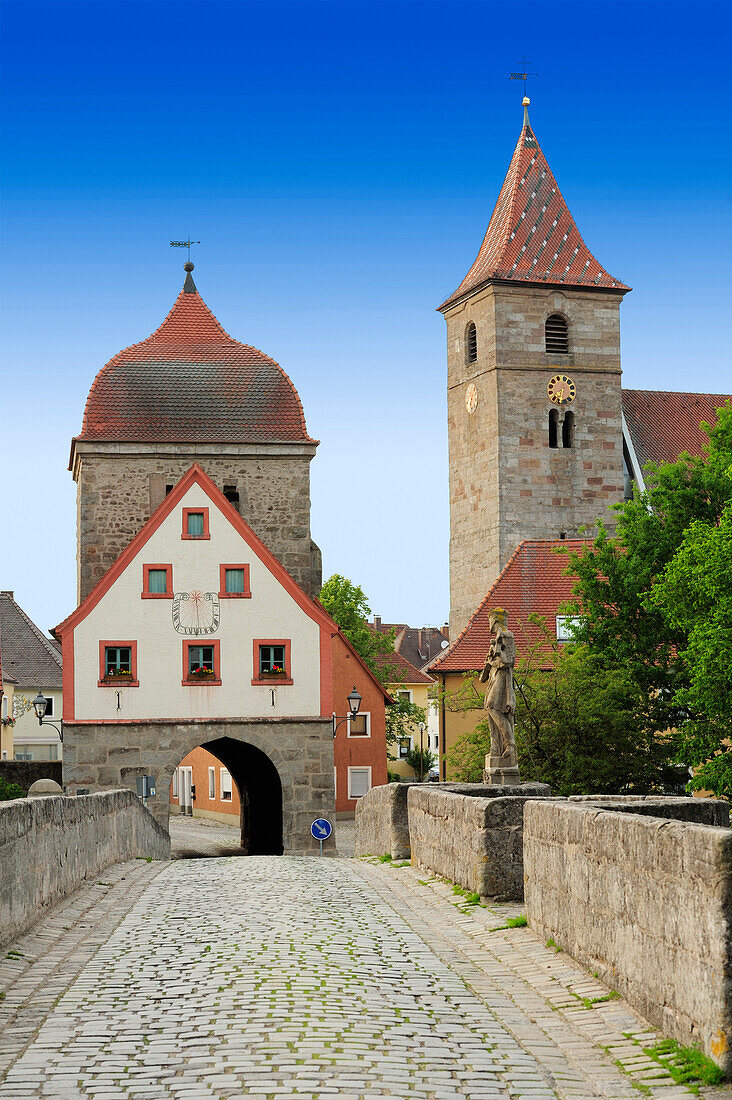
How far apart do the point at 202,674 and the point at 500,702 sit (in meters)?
16.9

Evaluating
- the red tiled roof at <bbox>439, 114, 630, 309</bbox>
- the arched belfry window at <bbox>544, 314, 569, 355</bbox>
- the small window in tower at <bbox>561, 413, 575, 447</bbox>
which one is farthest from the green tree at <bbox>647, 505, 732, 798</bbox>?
the red tiled roof at <bbox>439, 114, 630, 309</bbox>

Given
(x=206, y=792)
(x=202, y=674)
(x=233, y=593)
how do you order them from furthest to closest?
(x=206, y=792) → (x=233, y=593) → (x=202, y=674)

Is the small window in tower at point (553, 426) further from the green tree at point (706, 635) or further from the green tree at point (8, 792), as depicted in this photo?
the green tree at point (8, 792)

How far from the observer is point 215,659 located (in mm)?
33844

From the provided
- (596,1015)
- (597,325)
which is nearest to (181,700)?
(596,1015)

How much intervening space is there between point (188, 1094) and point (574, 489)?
52.2 m

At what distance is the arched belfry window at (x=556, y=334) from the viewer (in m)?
→ 58.2

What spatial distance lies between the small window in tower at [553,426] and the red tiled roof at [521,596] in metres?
12.5

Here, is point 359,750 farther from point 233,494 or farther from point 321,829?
point 321,829

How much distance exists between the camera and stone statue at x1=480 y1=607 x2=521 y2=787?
56.5ft

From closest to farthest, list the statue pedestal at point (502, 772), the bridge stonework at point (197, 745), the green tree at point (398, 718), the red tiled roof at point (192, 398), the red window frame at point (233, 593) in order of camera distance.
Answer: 1. the statue pedestal at point (502, 772)
2. the bridge stonework at point (197, 745)
3. the red window frame at point (233, 593)
4. the red tiled roof at point (192, 398)
5. the green tree at point (398, 718)

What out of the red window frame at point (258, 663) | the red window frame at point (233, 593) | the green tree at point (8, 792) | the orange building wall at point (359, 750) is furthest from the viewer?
the orange building wall at point (359, 750)

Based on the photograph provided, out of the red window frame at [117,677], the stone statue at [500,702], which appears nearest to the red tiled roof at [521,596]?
the red window frame at [117,677]

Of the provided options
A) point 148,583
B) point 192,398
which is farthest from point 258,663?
point 192,398
